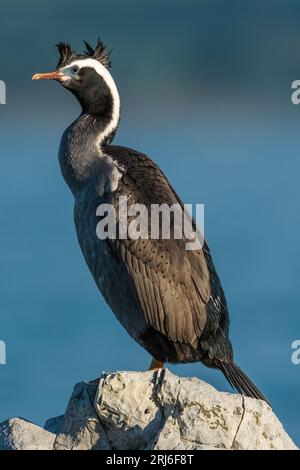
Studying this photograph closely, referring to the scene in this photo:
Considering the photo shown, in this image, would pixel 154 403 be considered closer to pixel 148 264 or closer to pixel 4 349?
pixel 148 264

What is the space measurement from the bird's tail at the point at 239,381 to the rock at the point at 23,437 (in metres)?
2.05

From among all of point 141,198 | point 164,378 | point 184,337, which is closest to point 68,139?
point 141,198

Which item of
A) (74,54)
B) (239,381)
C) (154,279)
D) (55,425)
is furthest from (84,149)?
(55,425)

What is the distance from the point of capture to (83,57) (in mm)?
12836

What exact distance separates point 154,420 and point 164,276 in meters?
2.11

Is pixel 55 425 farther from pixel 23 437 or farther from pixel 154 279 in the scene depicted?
pixel 154 279

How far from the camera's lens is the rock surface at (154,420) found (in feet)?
32.1

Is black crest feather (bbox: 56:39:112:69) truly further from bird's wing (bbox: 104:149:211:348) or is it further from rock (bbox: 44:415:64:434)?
rock (bbox: 44:415:64:434)

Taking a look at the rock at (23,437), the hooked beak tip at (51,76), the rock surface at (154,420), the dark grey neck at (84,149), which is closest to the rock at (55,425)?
the rock surface at (154,420)

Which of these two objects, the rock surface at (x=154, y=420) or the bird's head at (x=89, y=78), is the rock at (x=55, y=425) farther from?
the bird's head at (x=89, y=78)

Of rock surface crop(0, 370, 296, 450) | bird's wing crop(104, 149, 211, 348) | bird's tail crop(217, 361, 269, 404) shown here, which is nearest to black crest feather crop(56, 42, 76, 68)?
bird's wing crop(104, 149, 211, 348)

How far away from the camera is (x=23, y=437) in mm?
10133

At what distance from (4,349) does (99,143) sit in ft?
36.4

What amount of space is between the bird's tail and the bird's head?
94.7 inches
